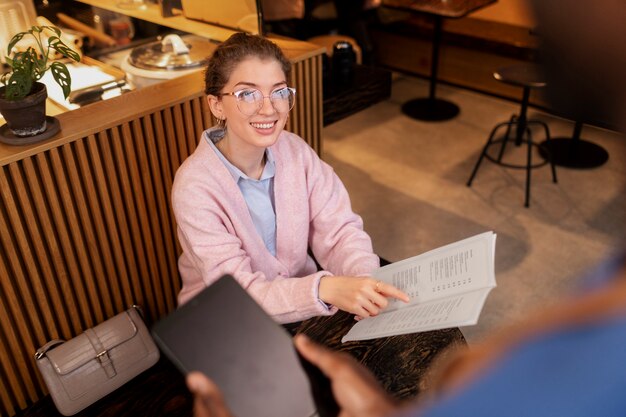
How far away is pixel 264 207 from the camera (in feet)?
5.43

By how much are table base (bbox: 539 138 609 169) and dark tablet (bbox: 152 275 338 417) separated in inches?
129

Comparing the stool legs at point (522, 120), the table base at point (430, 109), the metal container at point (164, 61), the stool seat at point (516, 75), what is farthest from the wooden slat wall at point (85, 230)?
the table base at point (430, 109)

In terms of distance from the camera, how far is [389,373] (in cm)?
131

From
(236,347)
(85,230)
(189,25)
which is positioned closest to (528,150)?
(189,25)

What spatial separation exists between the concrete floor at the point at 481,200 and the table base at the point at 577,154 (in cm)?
5

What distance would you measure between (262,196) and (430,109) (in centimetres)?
314

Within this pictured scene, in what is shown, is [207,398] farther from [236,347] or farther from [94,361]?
[94,361]

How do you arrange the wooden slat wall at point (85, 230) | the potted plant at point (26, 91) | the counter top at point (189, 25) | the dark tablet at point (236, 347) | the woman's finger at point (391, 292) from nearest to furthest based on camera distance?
the dark tablet at point (236, 347)
the woman's finger at point (391, 292)
the potted plant at point (26, 91)
the wooden slat wall at point (85, 230)
the counter top at point (189, 25)

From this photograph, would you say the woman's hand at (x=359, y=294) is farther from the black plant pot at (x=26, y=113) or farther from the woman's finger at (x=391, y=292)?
the black plant pot at (x=26, y=113)

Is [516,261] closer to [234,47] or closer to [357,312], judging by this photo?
[357,312]

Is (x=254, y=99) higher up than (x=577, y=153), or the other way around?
(x=254, y=99)

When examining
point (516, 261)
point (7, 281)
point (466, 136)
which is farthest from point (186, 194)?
point (466, 136)

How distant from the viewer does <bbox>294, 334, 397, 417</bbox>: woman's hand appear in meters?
0.46

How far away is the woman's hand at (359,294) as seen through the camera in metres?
1.28
